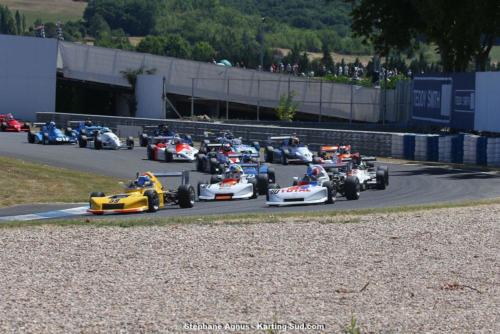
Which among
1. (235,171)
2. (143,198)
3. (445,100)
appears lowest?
(143,198)

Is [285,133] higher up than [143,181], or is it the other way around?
[285,133]

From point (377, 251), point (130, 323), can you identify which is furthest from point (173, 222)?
point (130, 323)

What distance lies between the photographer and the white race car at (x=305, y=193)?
21.9 m

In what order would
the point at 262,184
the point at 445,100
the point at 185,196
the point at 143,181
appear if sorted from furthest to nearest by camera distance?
1. the point at 445,100
2. the point at 262,184
3. the point at 143,181
4. the point at 185,196

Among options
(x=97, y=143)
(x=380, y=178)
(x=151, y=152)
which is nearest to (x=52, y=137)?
(x=97, y=143)

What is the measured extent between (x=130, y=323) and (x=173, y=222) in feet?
25.9

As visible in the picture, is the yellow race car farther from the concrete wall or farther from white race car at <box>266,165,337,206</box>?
the concrete wall

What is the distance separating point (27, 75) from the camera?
6019cm

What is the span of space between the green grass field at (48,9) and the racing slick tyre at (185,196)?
12499cm

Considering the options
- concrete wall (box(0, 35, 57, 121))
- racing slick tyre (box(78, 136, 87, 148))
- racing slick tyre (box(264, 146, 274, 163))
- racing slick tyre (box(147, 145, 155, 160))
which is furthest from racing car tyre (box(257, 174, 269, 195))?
concrete wall (box(0, 35, 57, 121))

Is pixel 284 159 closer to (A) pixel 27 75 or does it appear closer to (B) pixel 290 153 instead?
(B) pixel 290 153

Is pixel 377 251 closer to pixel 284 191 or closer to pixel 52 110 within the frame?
pixel 284 191

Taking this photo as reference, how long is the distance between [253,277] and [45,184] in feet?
53.7

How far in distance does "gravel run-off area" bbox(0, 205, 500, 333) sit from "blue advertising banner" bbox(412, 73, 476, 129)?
1977 centimetres
